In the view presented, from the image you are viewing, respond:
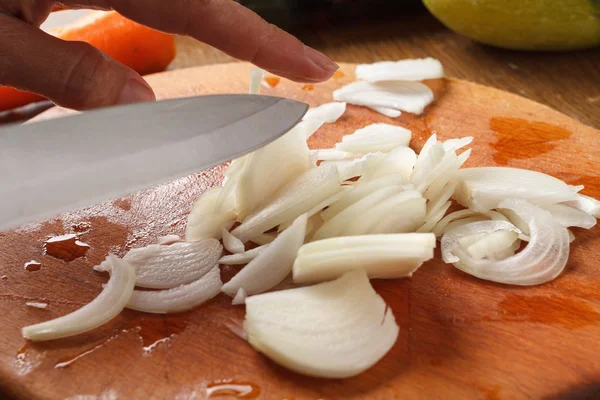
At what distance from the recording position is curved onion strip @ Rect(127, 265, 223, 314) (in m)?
1.07

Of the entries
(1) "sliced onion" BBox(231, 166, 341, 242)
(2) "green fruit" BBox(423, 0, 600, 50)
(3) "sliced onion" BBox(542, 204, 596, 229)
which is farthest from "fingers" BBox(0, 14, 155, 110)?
(2) "green fruit" BBox(423, 0, 600, 50)

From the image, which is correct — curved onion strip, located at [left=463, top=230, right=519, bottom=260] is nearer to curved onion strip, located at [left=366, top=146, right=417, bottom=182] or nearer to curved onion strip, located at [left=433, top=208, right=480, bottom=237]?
curved onion strip, located at [left=433, top=208, right=480, bottom=237]

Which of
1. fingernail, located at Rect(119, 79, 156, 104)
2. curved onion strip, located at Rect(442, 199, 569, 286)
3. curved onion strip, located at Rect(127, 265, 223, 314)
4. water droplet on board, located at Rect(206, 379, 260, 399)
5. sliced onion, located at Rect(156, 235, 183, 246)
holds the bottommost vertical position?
water droplet on board, located at Rect(206, 379, 260, 399)

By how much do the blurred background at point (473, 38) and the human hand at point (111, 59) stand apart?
731 millimetres

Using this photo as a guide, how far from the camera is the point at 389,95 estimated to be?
64.3 inches

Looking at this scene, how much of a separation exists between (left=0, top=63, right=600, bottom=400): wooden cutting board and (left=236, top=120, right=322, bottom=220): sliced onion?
0.15m

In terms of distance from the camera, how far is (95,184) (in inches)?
39.8

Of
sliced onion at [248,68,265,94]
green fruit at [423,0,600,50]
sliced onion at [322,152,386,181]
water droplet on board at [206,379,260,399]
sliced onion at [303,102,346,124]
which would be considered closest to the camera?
water droplet on board at [206,379,260,399]

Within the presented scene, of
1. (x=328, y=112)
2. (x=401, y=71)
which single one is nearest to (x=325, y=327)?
(x=328, y=112)

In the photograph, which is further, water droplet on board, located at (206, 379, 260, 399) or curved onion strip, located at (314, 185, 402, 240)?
curved onion strip, located at (314, 185, 402, 240)

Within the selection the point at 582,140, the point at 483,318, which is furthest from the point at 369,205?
the point at 582,140

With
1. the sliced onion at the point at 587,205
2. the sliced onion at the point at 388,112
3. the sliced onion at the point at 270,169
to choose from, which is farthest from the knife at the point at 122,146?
the sliced onion at the point at 587,205

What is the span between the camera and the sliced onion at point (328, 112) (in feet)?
5.16

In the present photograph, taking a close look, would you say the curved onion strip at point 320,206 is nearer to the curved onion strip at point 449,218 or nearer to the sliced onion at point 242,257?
the sliced onion at point 242,257
